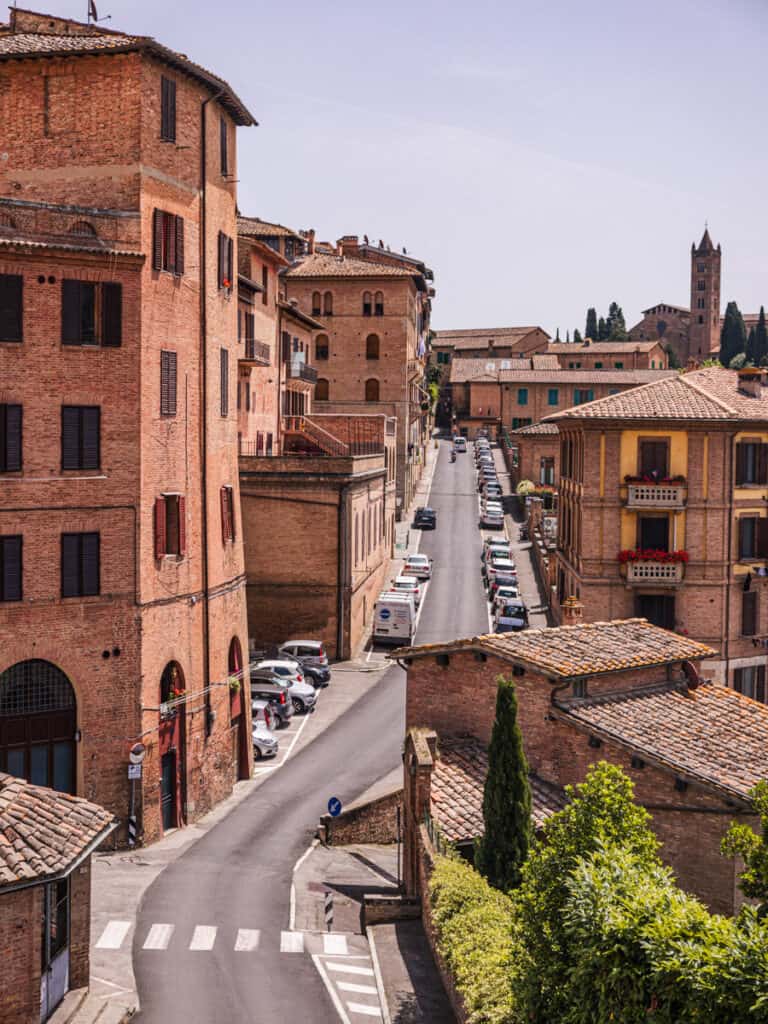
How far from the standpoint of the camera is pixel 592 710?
27.8 m

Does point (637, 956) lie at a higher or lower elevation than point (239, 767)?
higher

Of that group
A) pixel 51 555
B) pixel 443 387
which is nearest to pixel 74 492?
pixel 51 555

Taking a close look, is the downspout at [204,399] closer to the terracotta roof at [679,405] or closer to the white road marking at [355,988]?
the white road marking at [355,988]

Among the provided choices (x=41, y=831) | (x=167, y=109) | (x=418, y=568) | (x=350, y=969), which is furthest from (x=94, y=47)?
(x=418, y=568)

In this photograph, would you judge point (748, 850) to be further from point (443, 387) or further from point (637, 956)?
point (443, 387)

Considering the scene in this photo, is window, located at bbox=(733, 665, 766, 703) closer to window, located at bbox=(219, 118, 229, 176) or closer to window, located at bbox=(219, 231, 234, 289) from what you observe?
window, located at bbox=(219, 231, 234, 289)

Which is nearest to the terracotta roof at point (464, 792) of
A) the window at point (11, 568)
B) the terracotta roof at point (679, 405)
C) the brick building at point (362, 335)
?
the window at point (11, 568)

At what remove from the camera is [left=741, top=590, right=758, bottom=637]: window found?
50.6 m

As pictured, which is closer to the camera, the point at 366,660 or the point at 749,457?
the point at 749,457

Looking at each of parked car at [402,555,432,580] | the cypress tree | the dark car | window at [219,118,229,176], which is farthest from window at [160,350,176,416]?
the dark car

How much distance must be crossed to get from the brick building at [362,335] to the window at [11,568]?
2365 inches

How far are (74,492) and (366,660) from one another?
25.3 m

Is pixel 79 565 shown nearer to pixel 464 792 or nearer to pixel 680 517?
pixel 464 792

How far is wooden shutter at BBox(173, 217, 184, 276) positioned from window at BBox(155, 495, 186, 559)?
7.12 m
